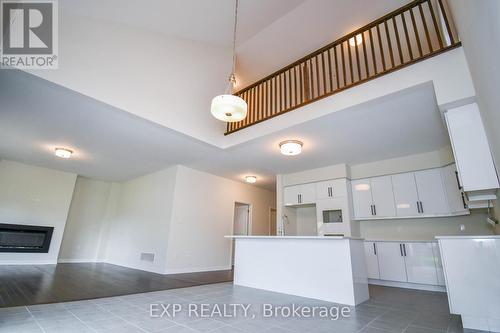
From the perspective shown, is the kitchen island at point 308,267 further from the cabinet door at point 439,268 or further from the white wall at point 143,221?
the white wall at point 143,221

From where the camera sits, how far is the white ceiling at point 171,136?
337 cm

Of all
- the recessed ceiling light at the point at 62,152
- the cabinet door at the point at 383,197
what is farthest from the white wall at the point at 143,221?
the cabinet door at the point at 383,197

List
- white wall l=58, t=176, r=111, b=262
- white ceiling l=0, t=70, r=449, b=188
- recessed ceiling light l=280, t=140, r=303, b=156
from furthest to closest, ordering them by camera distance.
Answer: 1. white wall l=58, t=176, r=111, b=262
2. recessed ceiling light l=280, t=140, r=303, b=156
3. white ceiling l=0, t=70, r=449, b=188

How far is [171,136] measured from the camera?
453 centimetres

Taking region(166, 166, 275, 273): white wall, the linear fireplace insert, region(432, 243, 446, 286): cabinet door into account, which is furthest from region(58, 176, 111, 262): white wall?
region(432, 243, 446, 286): cabinet door

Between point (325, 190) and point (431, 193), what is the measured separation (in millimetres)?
2045

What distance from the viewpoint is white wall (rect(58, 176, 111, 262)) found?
7520 mm

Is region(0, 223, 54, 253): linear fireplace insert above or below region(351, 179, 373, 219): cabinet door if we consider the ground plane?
below

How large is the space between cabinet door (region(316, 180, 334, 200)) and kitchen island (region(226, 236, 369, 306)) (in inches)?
80.3

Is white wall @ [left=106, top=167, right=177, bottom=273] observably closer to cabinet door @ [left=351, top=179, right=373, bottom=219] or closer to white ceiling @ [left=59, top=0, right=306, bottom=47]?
white ceiling @ [left=59, top=0, right=306, bottom=47]

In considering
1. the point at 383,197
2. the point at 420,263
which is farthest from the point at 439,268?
the point at 383,197

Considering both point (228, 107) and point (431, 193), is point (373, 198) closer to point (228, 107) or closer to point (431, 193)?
point (431, 193)

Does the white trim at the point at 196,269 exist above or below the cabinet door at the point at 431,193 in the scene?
below

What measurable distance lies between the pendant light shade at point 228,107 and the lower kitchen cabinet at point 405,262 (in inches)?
156
